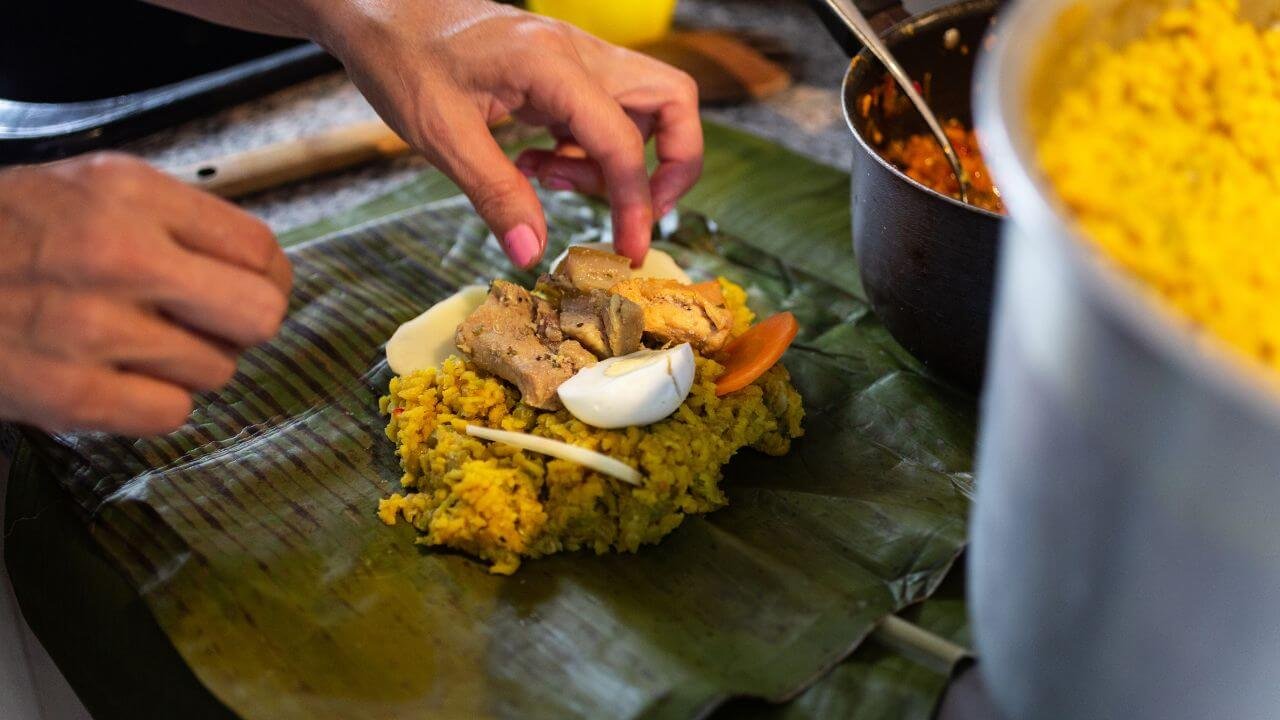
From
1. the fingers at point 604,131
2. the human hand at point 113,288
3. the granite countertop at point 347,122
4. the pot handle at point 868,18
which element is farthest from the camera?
the granite countertop at point 347,122

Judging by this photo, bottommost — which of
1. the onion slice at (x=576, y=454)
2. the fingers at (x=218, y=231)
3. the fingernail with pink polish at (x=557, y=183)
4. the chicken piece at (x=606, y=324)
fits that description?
the onion slice at (x=576, y=454)

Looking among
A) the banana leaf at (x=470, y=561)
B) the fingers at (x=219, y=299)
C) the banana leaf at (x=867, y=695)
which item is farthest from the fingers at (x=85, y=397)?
the banana leaf at (x=867, y=695)

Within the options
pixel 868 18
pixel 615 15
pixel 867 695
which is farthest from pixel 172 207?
pixel 615 15

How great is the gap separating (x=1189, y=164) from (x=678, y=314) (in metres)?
1.06

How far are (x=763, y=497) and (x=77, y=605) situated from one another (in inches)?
46.7

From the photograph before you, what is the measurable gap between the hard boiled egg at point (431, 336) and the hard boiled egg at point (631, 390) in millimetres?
422

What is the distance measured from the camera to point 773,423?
1910 mm

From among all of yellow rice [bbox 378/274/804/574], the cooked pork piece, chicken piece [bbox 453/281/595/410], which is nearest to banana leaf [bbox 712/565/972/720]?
yellow rice [bbox 378/274/804/574]

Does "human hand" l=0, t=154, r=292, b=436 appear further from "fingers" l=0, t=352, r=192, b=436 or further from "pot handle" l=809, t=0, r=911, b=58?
"pot handle" l=809, t=0, r=911, b=58

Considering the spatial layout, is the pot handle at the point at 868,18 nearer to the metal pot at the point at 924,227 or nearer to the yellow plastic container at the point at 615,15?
the metal pot at the point at 924,227

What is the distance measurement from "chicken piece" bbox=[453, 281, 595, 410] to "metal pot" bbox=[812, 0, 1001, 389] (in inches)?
23.3

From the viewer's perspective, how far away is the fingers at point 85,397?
133cm

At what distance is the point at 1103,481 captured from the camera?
812mm

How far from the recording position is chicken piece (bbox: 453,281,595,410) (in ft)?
5.90
